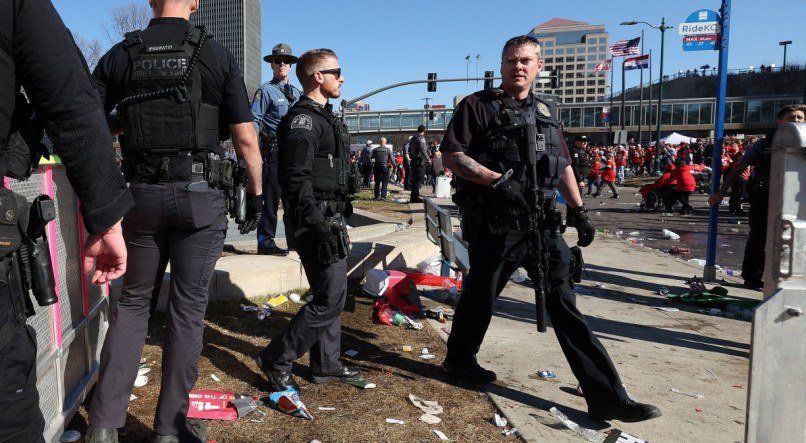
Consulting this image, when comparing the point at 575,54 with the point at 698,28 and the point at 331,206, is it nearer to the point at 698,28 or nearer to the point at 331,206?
the point at 698,28

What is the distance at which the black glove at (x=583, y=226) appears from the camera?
137 inches

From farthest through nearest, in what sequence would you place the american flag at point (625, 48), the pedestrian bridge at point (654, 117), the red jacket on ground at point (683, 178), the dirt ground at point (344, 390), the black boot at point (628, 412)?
the pedestrian bridge at point (654, 117) → the american flag at point (625, 48) → the red jacket on ground at point (683, 178) → the black boot at point (628, 412) → the dirt ground at point (344, 390)

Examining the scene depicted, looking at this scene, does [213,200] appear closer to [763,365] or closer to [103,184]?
[103,184]

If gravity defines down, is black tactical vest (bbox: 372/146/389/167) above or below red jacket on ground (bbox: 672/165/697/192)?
above

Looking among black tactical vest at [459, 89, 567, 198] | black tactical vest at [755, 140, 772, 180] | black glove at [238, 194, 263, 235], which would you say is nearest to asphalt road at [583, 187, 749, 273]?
black tactical vest at [755, 140, 772, 180]

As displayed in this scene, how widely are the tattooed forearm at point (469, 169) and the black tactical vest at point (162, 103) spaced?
140 centimetres

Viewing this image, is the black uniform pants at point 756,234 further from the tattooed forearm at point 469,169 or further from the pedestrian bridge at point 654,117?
the pedestrian bridge at point 654,117

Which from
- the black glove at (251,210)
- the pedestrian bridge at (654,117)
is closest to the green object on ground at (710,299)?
the black glove at (251,210)

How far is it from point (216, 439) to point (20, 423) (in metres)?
1.58

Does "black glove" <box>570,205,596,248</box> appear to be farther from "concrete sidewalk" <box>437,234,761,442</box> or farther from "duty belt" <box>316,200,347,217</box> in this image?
"duty belt" <box>316,200,347,217</box>

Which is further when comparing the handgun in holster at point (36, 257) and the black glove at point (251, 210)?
the black glove at point (251, 210)

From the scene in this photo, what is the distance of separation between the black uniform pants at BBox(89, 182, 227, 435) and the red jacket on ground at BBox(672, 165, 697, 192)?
14630 mm

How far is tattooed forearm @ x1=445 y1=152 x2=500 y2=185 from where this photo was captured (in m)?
3.27

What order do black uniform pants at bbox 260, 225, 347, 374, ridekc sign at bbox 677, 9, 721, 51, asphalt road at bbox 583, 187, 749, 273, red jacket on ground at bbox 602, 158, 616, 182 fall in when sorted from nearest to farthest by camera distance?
black uniform pants at bbox 260, 225, 347, 374, ridekc sign at bbox 677, 9, 721, 51, asphalt road at bbox 583, 187, 749, 273, red jacket on ground at bbox 602, 158, 616, 182
